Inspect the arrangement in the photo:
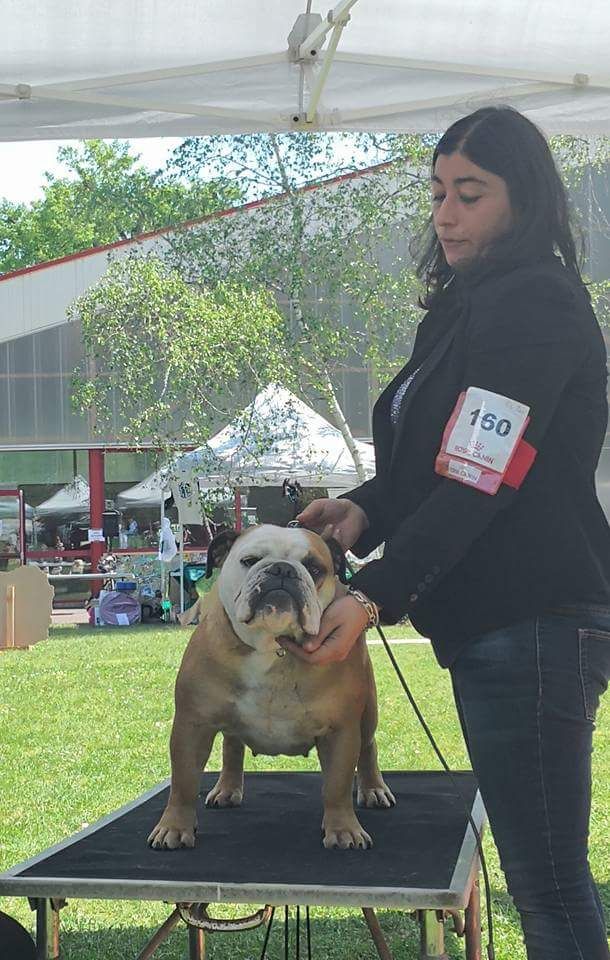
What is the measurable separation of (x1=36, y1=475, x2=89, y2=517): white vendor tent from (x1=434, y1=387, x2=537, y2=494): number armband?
22075 millimetres

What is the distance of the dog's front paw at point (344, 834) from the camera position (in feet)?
8.16

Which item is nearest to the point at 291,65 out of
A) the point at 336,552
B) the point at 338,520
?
the point at 338,520

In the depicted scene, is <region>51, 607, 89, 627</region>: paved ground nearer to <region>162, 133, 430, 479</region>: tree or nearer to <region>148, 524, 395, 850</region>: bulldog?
<region>162, 133, 430, 479</region>: tree

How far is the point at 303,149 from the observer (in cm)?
1834

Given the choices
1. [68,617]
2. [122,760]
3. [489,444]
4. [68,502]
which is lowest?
[68,617]

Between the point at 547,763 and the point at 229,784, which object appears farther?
the point at 229,784

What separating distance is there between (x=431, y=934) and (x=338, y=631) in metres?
0.65

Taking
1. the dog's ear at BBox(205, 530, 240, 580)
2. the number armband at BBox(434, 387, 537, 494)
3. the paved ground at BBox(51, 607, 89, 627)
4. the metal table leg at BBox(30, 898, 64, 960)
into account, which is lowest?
the paved ground at BBox(51, 607, 89, 627)

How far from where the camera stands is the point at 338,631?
209 centimetres

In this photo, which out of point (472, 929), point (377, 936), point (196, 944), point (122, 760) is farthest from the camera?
point (122, 760)

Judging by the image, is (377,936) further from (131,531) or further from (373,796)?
(131,531)

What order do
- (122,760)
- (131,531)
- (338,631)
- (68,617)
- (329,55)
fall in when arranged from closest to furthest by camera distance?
(338,631) → (329,55) → (122,760) → (68,617) → (131,531)

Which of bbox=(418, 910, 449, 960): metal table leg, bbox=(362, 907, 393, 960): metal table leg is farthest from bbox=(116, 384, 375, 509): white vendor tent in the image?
bbox=(418, 910, 449, 960): metal table leg

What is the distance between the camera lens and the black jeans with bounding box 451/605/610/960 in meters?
1.94
